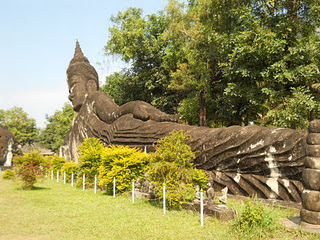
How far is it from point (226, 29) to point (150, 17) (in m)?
10.5

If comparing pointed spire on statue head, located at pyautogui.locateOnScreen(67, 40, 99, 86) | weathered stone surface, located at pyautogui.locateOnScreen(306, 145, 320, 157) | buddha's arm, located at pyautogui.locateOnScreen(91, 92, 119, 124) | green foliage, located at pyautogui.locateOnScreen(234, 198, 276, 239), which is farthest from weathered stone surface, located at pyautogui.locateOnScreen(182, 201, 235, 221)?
pointed spire on statue head, located at pyautogui.locateOnScreen(67, 40, 99, 86)

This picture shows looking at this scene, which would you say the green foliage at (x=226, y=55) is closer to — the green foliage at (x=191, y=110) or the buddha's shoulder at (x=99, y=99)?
the green foliage at (x=191, y=110)

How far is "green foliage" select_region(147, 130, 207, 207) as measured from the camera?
769 centimetres

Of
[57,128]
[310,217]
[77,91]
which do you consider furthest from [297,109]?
[57,128]


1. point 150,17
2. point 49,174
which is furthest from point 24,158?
point 150,17

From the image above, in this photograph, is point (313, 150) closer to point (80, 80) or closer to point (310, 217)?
point (310, 217)

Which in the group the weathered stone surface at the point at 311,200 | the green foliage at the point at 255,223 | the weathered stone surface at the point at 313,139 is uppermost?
the weathered stone surface at the point at 313,139

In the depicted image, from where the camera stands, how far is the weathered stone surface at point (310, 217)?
5254 millimetres

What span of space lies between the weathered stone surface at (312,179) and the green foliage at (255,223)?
845 millimetres

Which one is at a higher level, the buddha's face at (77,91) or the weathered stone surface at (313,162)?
the buddha's face at (77,91)

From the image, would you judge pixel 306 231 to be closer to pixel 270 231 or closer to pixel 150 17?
pixel 270 231

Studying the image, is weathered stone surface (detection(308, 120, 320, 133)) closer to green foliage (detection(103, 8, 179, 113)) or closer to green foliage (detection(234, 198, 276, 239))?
green foliage (detection(234, 198, 276, 239))

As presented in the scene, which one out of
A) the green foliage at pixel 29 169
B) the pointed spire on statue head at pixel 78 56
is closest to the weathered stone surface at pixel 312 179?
the green foliage at pixel 29 169

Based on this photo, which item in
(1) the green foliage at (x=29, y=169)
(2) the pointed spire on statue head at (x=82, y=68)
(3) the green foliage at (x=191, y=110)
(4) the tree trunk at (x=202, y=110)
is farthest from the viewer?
(3) the green foliage at (x=191, y=110)
